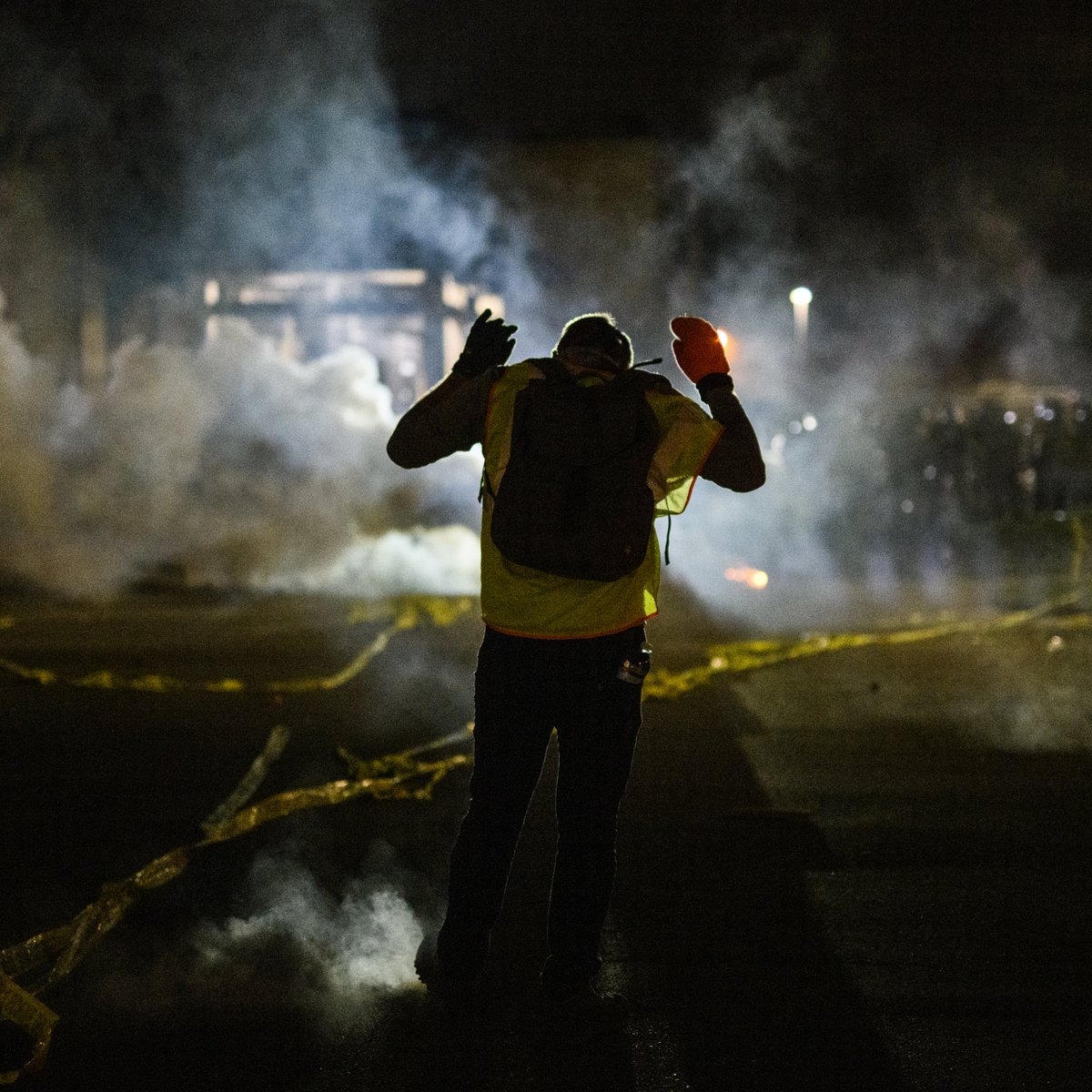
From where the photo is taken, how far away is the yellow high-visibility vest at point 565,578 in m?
2.89

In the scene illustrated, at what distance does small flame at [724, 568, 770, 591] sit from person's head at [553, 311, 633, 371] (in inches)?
339

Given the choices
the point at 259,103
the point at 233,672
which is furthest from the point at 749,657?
the point at 259,103

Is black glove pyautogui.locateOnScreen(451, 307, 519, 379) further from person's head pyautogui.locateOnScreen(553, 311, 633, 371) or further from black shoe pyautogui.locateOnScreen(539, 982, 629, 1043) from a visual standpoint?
black shoe pyautogui.locateOnScreen(539, 982, 629, 1043)

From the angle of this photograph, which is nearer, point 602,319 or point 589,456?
point 589,456

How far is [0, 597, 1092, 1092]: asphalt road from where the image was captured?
2803mm

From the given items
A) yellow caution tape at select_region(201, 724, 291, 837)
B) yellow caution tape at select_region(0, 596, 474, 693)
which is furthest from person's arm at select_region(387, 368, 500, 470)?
yellow caution tape at select_region(0, 596, 474, 693)

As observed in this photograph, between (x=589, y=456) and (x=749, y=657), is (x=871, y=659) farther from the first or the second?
(x=589, y=456)

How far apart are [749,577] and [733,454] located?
351 inches

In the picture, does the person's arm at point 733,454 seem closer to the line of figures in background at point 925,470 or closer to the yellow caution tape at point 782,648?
the yellow caution tape at point 782,648

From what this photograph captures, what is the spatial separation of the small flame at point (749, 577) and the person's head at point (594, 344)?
861cm

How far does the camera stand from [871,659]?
808 cm

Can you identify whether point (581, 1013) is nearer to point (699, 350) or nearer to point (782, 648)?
point (699, 350)

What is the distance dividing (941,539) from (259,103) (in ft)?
41.4

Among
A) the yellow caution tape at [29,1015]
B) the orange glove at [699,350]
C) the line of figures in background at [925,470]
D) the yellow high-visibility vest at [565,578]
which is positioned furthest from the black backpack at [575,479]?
the line of figures in background at [925,470]
